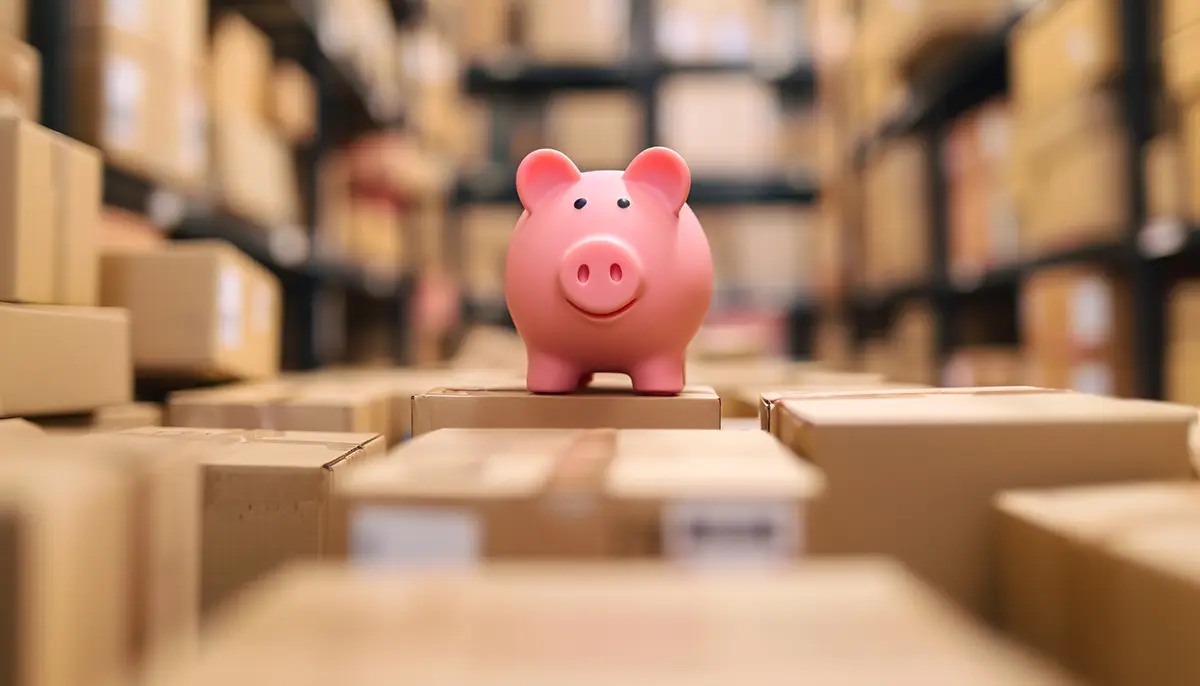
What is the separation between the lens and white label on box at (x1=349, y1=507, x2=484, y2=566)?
0.49m

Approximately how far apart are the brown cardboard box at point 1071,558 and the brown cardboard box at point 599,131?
2954 mm

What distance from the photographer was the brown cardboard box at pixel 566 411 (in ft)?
2.79

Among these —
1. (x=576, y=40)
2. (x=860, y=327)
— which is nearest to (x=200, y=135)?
(x=576, y=40)

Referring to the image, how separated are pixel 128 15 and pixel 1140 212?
1880 mm

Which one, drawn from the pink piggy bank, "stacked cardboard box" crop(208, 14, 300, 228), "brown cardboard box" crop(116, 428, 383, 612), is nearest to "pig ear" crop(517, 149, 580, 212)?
the pink piggy bank

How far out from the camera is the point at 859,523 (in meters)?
0.60

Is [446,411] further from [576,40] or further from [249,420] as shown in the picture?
[576,40]

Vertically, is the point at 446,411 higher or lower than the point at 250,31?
lower

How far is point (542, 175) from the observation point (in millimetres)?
867

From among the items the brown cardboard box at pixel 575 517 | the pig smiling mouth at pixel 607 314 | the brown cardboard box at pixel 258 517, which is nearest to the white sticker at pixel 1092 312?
the pig smiling mouth at pixel 607 314

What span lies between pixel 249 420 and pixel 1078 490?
0.94 m

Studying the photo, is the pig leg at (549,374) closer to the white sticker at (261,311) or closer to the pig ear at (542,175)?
the pig ear at (542,175)

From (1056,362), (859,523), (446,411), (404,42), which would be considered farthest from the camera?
(404,42)

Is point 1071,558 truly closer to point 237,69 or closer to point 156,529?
point 156,529
